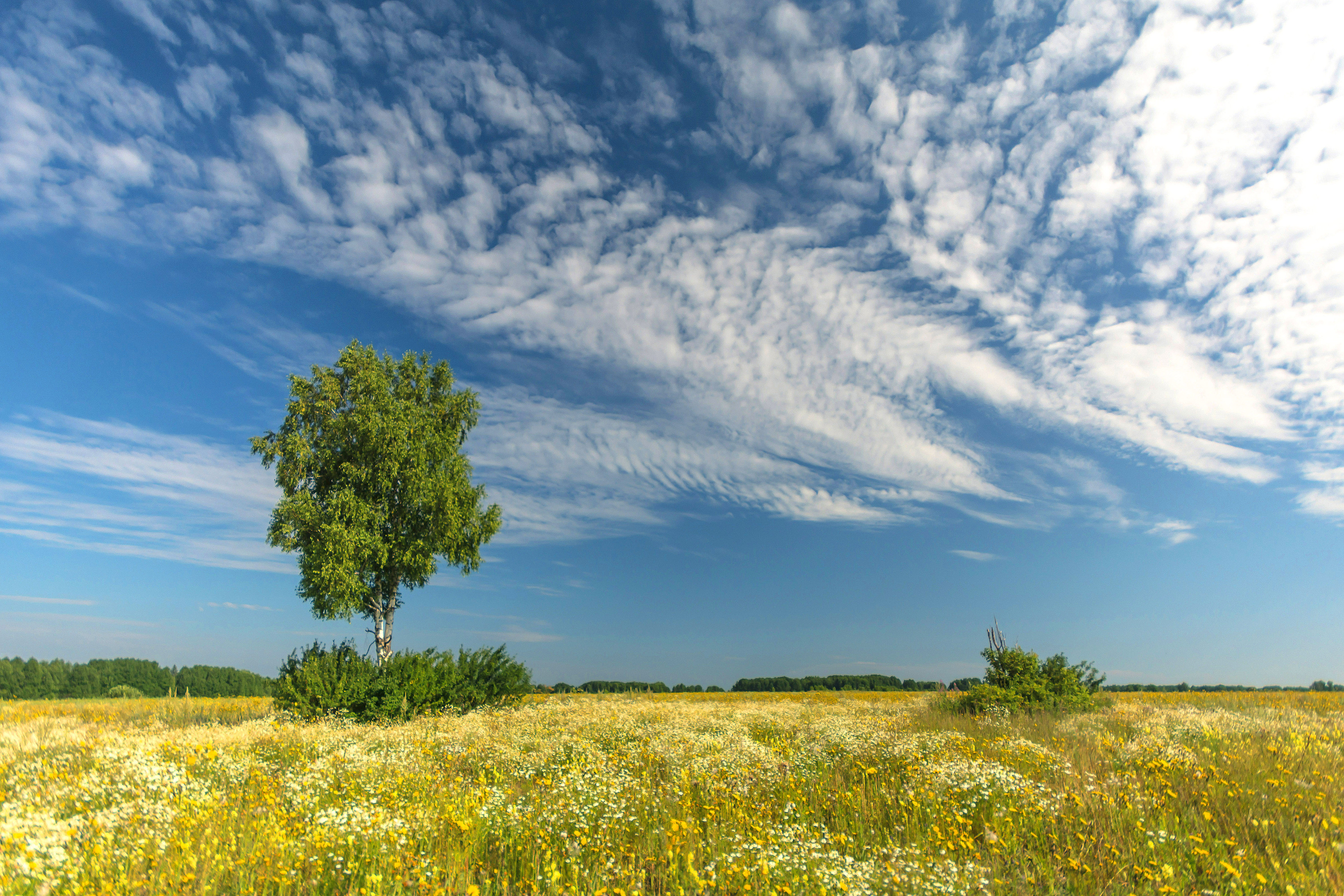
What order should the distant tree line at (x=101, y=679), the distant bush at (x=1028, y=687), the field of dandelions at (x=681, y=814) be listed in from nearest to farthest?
the field of dandelions at (x=681, y=814) < the distant bush at (x=1028, y=687) < the distant tree line at (x=101, y=679)

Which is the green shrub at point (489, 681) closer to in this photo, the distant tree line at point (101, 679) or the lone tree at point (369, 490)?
the lone tree at point (369, 490)

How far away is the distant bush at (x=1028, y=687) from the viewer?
18672 millimetres

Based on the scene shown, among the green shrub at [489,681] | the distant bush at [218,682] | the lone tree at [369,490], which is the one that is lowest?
the distant bush at [218,682]

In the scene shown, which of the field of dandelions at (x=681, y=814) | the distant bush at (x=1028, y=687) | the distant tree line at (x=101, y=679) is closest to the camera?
the field of dandelions at (x=681, y=814)

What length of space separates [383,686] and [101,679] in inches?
2373

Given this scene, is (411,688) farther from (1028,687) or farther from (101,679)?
(101,679)

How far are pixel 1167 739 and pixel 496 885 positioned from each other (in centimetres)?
1238

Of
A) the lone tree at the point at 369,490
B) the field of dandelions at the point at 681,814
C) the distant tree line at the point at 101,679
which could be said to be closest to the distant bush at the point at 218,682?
the distant tree line at the point at 101,679

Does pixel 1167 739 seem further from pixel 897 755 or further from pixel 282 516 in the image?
pixel 282 516

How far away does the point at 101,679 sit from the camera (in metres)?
56.4

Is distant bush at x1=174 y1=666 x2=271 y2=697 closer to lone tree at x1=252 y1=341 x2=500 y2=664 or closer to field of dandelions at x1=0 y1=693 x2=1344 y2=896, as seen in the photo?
lone tree at x1=252 y1=341 x2=500 y2=664

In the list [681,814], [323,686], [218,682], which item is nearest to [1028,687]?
[681,814]

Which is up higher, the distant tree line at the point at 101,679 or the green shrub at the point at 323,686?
the green shrub at the point at 323,686

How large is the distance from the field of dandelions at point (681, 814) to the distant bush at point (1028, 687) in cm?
631
